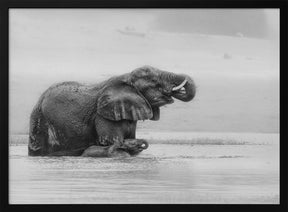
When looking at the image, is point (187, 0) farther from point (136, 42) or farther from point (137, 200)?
point (137, 200)

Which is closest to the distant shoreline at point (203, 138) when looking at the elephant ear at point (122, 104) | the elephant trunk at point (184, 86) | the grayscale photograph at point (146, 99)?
the grayscale photograph at point (146, 99)

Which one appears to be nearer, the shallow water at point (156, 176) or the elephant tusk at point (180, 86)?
the shallow water at point (156, 176)

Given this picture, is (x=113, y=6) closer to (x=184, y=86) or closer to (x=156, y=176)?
(x=184, y=86)

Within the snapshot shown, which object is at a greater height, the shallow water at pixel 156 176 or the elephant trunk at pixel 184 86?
the elephant trunk at pixel 184 86

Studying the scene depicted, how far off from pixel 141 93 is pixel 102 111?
0.32m

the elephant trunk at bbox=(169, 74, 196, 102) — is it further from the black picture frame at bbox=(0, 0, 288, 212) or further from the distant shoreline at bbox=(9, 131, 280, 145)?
the black picture frame at bbox=(0, 0, 288, 212)

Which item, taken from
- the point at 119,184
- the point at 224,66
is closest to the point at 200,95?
the point at 224,66

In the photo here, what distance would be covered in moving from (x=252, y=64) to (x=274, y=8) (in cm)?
46

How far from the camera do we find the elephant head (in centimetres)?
1007

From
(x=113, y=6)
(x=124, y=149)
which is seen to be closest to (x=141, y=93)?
(x=124, y=149)

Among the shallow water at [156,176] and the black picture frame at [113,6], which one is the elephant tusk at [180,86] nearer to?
the shallow water at [156,176]

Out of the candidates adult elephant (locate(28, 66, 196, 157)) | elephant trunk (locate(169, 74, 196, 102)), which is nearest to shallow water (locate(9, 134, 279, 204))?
adult elephant (locate(28, 66, 196, 157))

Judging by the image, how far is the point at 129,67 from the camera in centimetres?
1015

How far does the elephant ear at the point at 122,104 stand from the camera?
10.1 meters
